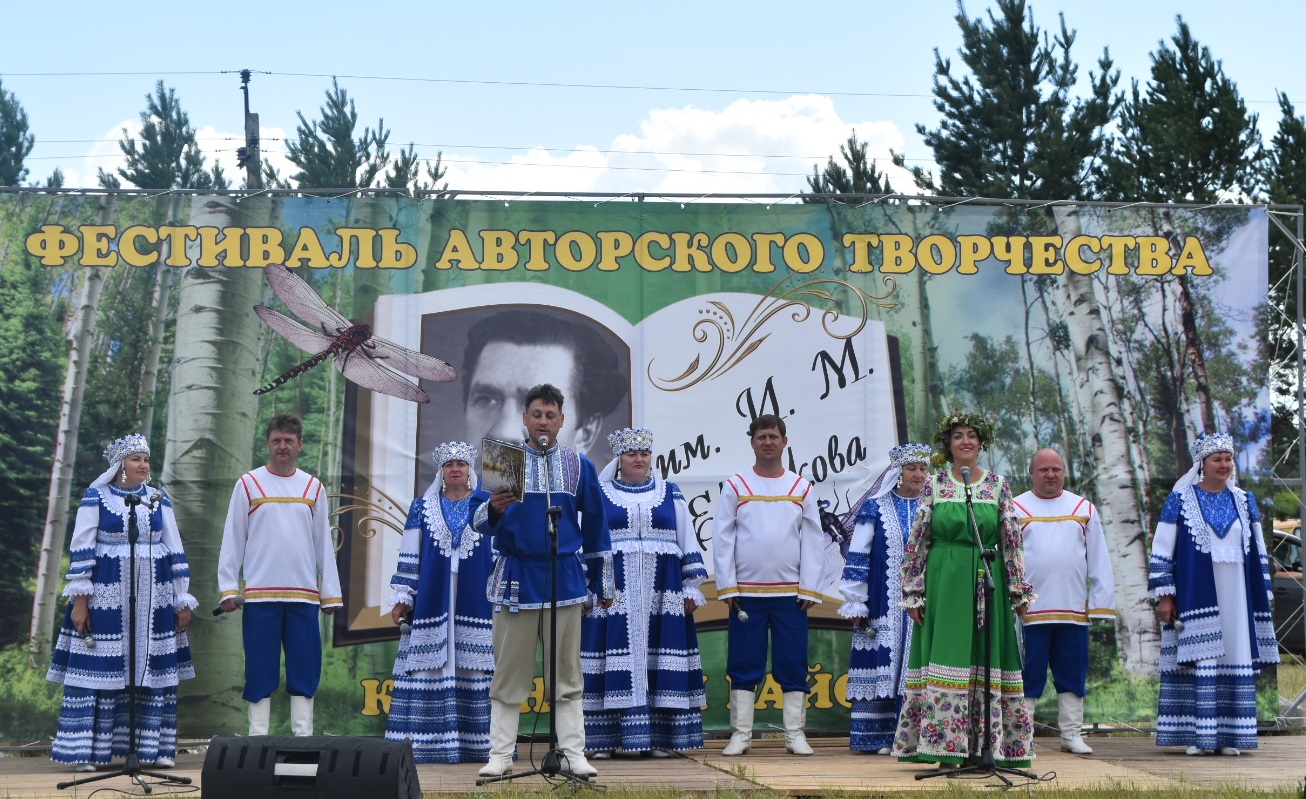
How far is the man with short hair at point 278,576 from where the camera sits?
301 inches

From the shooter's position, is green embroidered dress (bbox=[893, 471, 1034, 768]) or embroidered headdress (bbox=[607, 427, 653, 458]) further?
embroidered headdress (bbox=[607, 427, 653, 458])

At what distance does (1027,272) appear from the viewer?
30.5 feet

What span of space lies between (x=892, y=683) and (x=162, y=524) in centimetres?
390

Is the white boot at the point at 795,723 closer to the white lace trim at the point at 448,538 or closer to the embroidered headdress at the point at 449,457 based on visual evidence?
the white lace trim at the point at 448,538

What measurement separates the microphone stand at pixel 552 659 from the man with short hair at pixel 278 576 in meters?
1.50

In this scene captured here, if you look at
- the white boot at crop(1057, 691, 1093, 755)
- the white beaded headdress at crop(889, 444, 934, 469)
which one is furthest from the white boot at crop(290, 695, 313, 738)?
the white boot at crop(1057, 691, 1093, 755)

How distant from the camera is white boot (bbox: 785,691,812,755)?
26.5 feet

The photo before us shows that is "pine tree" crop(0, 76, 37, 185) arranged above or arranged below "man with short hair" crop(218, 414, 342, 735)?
above

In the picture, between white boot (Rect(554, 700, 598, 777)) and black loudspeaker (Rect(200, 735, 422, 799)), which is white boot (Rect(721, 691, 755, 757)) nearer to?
white boot (Rect(554, 700, 598, 777))

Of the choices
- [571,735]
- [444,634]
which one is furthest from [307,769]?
[444,634]

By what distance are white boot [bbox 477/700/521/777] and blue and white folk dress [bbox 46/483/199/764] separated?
207 cm

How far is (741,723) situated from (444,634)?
63.5 inches

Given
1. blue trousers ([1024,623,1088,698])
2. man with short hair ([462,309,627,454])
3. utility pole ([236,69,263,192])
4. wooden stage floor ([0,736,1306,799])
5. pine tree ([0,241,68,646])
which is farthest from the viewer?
utility pole ([236,69,263,192])

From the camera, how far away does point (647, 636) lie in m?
8.09
